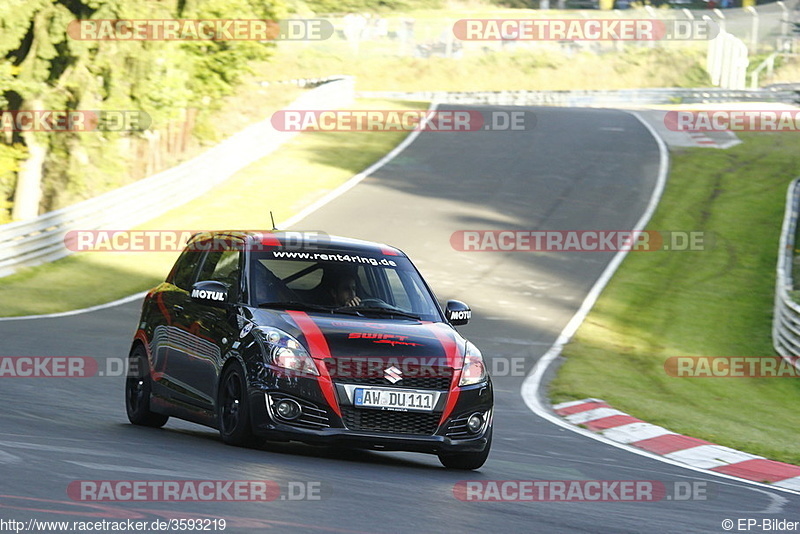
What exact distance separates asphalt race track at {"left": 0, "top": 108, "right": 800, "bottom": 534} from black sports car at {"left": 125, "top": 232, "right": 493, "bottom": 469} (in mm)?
268

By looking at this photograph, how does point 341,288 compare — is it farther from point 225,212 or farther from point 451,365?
point 225,212

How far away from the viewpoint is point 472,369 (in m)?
9.38

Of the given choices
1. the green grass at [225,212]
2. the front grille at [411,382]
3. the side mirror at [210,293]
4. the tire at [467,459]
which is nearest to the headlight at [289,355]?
the front grille at [411,382]

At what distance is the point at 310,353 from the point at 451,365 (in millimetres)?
1023

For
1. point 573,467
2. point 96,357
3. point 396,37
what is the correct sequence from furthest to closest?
point 396,37
point 96,357
point 573,467

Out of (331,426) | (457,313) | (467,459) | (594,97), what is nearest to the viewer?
(331,426)

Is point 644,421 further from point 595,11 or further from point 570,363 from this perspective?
point 595,11

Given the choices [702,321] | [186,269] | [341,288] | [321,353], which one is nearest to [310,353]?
[321,353]

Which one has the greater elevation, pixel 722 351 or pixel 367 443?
pixel 367 443

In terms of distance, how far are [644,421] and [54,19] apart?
2007cm

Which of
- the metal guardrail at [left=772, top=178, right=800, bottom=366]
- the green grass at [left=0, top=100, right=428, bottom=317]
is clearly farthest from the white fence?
the metal guardrail at [left=772, top=178, right=800, bottom=366]

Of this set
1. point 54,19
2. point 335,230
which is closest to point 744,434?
point 335,230

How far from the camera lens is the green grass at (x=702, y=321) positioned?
16.0m

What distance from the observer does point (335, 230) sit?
89.3 ft
